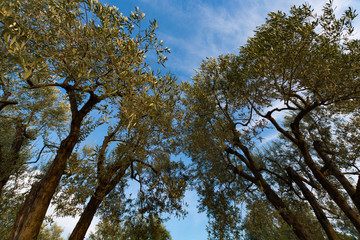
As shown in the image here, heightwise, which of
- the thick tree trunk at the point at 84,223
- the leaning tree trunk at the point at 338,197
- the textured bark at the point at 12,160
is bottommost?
the thick tree trunk at the point at 84,223

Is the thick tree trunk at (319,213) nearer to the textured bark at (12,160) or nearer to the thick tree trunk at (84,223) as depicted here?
the thick tree trunk at (84,223)

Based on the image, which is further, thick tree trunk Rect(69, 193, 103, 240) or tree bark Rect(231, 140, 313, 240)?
tree bark Rect(231, 140, 313, 240)

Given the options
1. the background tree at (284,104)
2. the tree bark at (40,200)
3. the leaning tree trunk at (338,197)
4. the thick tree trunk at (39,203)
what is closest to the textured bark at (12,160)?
the tree bark at (40,200)

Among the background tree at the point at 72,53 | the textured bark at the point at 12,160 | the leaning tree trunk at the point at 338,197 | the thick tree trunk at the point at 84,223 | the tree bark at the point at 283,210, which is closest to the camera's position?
the background tree at the point at 72,53

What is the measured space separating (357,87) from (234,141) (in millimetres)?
7210

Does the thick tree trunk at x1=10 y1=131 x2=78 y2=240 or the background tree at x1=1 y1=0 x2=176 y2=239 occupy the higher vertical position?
the background tree at x1=1 y1=0 x2=176 y2=239

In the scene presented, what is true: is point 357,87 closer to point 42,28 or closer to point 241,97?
point 241,97

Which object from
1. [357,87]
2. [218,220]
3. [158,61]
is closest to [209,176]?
[218,220]

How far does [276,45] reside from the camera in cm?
984

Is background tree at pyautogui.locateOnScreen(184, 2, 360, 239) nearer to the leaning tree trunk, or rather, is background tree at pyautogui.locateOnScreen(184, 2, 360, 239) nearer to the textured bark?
the leaning tree trunk

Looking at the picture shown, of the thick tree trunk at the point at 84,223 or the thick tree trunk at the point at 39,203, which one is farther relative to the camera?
the thick tree trunk at the point at 84,223

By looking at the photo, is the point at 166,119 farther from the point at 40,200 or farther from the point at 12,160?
the point at 12,160

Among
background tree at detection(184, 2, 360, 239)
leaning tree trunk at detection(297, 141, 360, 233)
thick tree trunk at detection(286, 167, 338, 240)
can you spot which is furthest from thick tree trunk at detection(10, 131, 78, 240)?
thick tree trunk at detection(286, 167, 338, 240)

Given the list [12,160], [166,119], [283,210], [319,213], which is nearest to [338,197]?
[319,213]
